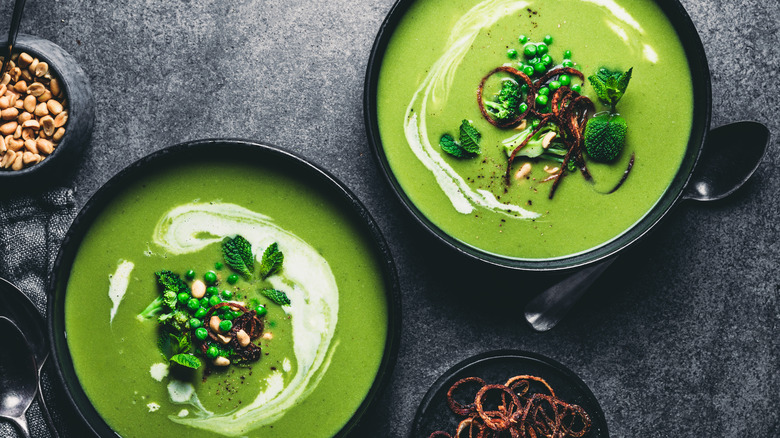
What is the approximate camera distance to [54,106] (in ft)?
7.72

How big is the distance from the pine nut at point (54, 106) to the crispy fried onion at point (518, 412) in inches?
73.9

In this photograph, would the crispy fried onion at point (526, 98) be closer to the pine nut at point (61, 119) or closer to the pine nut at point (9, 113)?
the pine nut at point (61, 119)

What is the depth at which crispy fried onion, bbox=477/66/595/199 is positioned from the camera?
84.9 inches

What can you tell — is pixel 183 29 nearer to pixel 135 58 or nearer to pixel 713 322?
pixel 135 58

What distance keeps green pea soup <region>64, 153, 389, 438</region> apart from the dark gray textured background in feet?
1.00

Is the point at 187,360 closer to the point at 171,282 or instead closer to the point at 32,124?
the point at 171,282

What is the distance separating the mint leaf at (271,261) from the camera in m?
2.15

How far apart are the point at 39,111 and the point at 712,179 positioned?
2.71 metres

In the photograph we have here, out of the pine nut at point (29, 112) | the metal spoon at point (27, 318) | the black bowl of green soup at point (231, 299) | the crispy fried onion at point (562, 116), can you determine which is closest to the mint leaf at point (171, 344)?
the black bowl of green soup at point (231, 299)

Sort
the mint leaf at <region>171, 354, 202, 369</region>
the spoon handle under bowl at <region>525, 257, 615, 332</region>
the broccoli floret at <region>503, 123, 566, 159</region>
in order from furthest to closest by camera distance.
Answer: the spoon handle under bowl at <region>525, 257, 615, 332</region>
the broccoli floret at <region>503, 123, 566, 159</region>
the mint leaf at <region>171, 354, 202, 369</region>

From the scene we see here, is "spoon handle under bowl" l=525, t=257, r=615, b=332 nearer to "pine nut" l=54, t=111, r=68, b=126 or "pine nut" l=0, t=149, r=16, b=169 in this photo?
"pine nut" l=54, t=111, r=68, b=126

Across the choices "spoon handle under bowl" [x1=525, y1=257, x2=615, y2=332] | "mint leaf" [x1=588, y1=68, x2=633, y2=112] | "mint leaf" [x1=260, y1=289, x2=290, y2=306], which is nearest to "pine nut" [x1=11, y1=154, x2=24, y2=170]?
"mint leaf" [x1=260, y1=289, x2=290, y2=306]

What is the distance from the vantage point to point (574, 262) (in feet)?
7.19

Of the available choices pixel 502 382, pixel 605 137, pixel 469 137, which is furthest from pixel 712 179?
pixel 502 382
